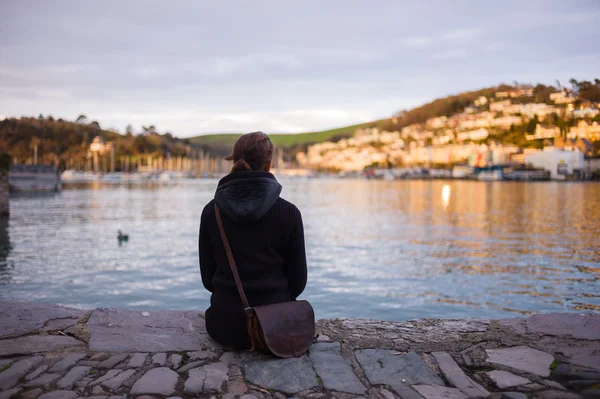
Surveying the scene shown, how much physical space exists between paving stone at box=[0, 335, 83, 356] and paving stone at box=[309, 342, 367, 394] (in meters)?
1.93

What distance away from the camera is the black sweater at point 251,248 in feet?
12.6

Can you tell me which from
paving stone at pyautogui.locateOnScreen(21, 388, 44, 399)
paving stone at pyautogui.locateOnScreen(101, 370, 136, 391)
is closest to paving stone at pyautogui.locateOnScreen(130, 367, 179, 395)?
paving stone at pyautogui.locateOnScreen(101, 370, 136, 391)

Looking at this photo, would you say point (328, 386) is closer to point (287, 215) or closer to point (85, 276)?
point (287, 215)

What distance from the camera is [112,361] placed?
12.5ft

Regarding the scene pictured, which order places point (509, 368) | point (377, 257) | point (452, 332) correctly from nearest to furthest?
point (509, 368) → point (452, 332) → point (377, 257)

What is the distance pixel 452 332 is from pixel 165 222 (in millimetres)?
28818

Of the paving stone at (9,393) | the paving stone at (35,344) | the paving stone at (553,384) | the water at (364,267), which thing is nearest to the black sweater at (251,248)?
the paving stone at (35,344)

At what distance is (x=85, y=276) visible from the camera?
49.5 feet

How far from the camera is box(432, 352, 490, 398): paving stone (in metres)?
3.39

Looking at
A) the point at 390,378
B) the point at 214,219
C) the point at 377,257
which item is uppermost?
the point at 214,219

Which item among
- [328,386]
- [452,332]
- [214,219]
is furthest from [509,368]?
[214,219]

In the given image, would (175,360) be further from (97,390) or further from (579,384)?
(579,384)

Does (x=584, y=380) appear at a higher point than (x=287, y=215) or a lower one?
lower

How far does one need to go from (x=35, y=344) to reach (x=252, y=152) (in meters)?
2.34
